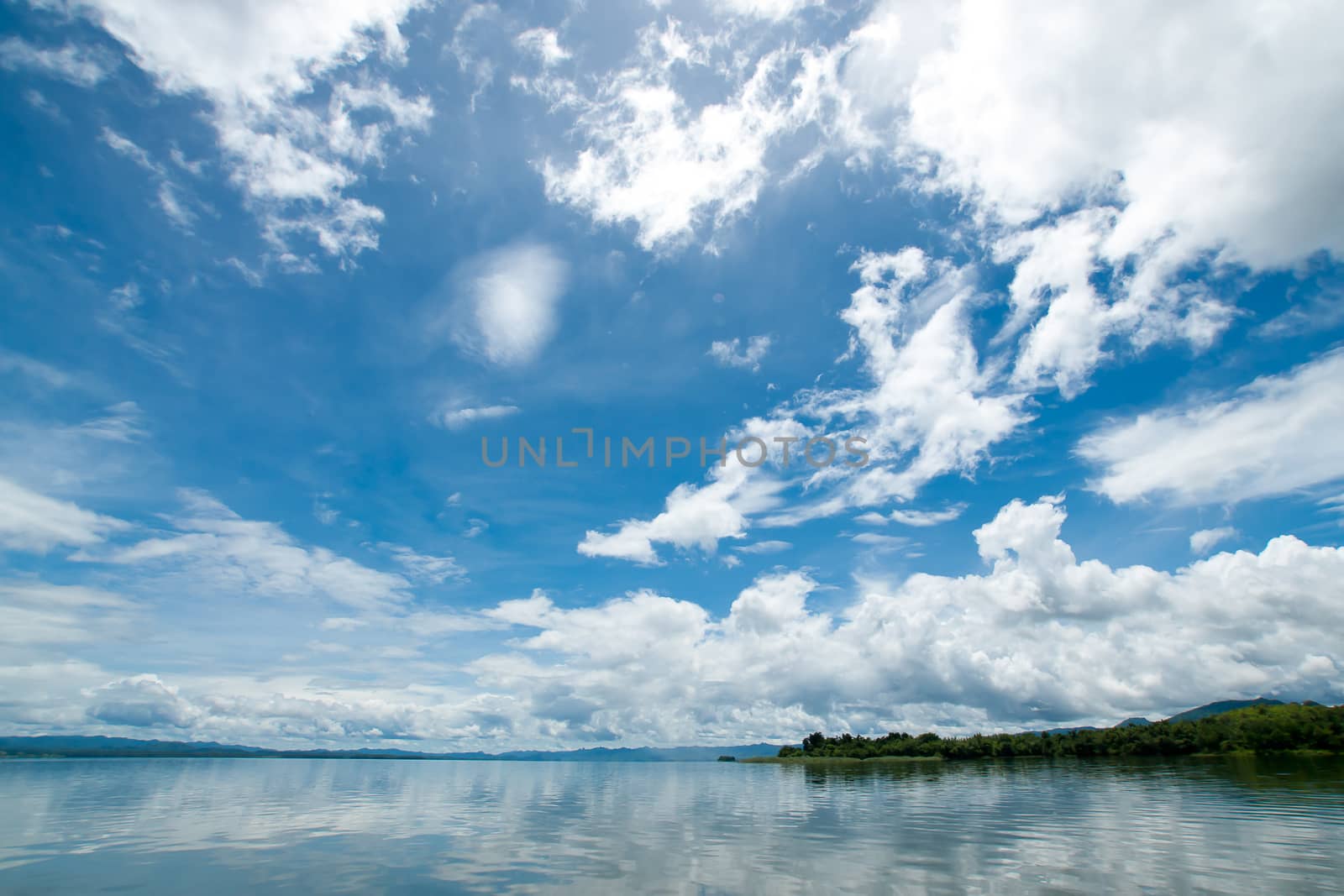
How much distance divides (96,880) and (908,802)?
7791cm

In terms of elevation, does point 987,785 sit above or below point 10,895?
below

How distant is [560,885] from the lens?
32531 millimetres

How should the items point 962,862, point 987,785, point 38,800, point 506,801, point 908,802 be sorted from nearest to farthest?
point 962,862 < point 908,802 < point 38,800 < point 506,801 < point 987,785

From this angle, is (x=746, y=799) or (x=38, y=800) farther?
A: (x=746, y=799)

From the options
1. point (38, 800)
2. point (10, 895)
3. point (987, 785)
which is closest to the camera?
point (10, 895)

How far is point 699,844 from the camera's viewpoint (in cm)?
4706

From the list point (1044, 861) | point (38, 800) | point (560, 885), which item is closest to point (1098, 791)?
point (1044, 861)

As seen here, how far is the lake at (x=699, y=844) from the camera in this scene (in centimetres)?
3297

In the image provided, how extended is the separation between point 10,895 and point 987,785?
398ft

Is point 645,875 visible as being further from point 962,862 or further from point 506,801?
point 506,801

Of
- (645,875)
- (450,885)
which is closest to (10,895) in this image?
(450,885)

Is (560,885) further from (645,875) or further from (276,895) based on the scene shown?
Answer: (276,895)

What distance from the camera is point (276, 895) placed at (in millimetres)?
31062

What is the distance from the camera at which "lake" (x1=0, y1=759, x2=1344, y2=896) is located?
33.0 meters
